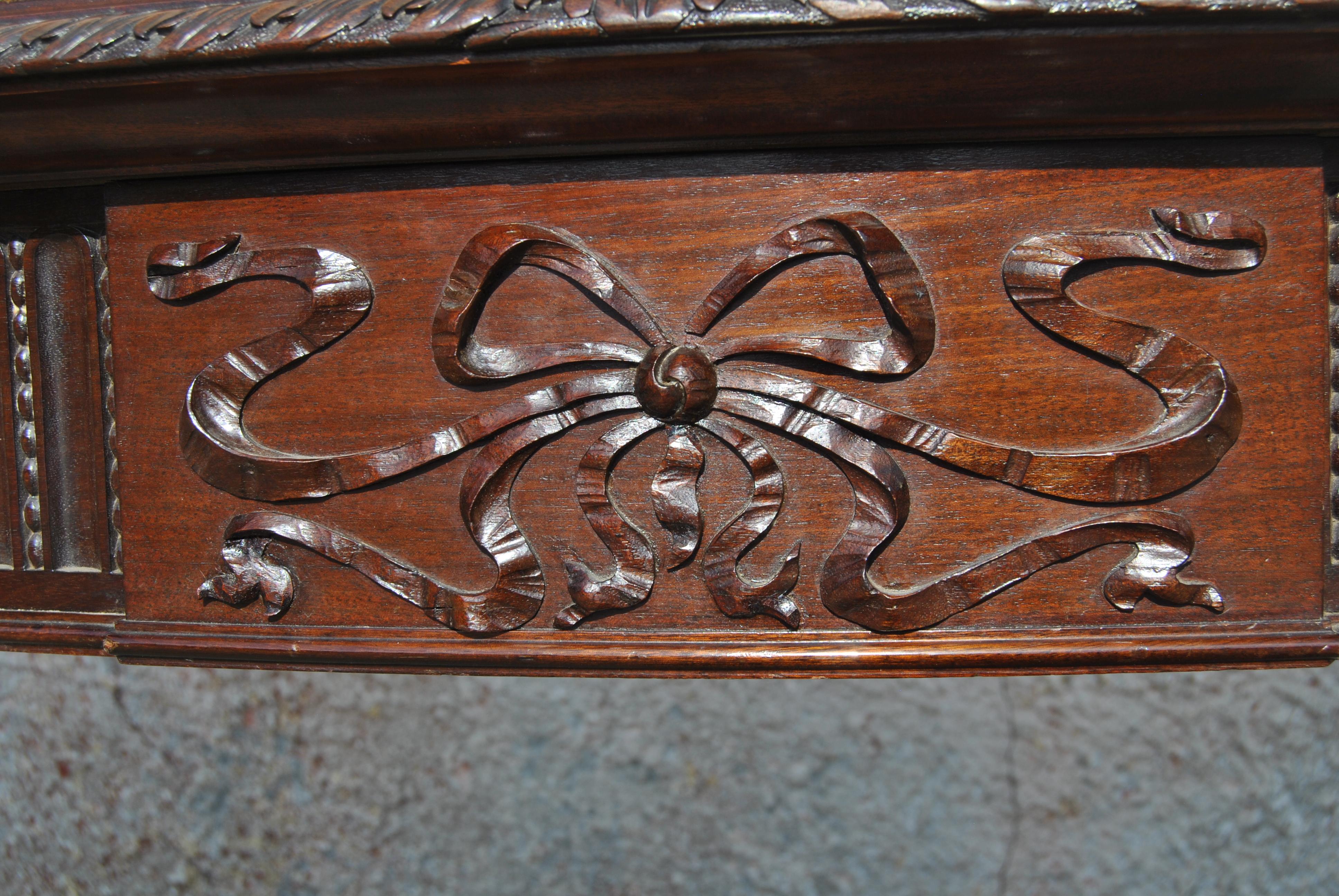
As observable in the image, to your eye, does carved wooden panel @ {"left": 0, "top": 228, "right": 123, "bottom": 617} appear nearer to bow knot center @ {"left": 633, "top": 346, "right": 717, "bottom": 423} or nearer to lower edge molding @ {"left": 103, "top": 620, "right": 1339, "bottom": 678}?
lower edge molding @ {"left": 103, "top": 620, "right": 1339, "bottom": 678}

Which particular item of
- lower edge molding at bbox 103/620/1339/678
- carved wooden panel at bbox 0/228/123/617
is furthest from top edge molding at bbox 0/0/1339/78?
lower edge molding at bbox 103/620/1339/678

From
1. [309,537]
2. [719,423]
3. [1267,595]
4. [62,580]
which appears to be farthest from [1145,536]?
[62,580]

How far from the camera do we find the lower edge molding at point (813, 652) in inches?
13.9

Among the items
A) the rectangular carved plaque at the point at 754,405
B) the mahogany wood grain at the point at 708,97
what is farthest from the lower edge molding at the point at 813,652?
the mahogany wood grain at the point at 708,97

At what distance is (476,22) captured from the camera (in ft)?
0.95

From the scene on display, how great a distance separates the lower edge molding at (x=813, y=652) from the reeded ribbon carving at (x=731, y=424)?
0.03ft

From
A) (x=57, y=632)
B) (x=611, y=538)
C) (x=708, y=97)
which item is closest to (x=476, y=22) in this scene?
(x=708, y=97)

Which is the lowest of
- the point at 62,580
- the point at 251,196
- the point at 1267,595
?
the point at 1267,595

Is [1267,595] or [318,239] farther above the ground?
[318,239]

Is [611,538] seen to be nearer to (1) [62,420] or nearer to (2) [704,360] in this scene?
(2) [704,360]

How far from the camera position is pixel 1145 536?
1.16 ft

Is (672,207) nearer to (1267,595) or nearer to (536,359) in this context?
(536,359)

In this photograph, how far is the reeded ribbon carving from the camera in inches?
13.5

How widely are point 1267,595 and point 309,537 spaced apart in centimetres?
38
